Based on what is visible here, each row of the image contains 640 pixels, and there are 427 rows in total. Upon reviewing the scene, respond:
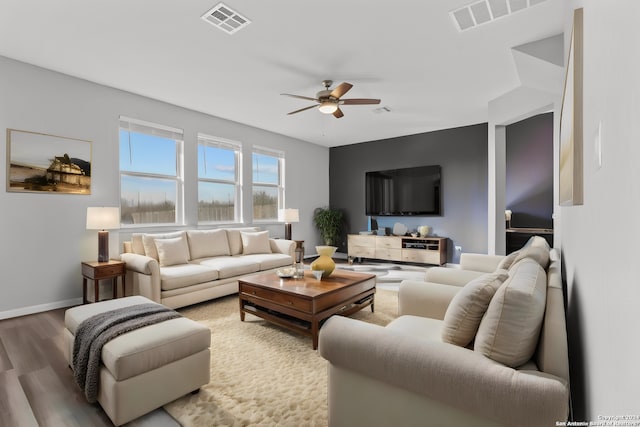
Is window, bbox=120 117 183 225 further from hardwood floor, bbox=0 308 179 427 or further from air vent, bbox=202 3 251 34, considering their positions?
air vent, bbox=202 3 251 34

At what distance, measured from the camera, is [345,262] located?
6824mm

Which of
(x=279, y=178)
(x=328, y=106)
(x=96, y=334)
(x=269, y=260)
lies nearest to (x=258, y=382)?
(x=96, y=334)

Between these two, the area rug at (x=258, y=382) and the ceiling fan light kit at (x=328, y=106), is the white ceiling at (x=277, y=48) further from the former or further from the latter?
the area rug at (x=258, y=382)

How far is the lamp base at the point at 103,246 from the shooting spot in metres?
3.61

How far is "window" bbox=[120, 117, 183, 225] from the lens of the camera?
170 inches

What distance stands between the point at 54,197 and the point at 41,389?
8.12ft

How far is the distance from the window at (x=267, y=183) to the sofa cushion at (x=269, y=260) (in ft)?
4.78

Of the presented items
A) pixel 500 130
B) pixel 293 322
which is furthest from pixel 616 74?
pixel 500 130

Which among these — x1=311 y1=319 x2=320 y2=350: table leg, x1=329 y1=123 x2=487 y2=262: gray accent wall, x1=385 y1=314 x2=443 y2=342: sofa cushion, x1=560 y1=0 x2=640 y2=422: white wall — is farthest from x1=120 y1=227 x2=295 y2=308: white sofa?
x1=560 y1=0 x2=640 y2=422: white wall

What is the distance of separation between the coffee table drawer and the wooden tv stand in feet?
12.5

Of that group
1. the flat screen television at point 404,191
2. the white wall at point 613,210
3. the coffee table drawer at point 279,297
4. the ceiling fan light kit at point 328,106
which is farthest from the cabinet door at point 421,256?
the white wall at point 613,210

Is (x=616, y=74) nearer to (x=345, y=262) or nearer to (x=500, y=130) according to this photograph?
(x=500, y=130)

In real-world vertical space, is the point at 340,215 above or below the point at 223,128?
below

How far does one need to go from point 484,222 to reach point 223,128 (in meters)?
5.02
